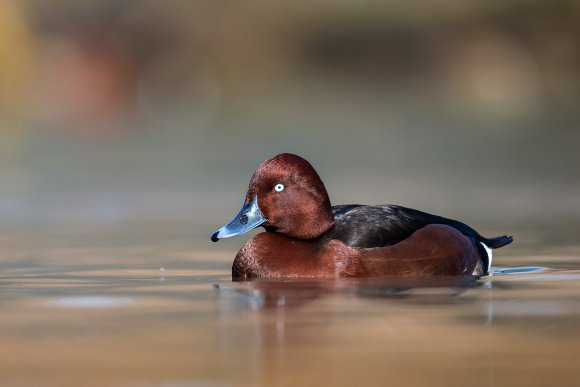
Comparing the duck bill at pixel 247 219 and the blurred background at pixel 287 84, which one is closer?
the duck bill at pixel 247 219

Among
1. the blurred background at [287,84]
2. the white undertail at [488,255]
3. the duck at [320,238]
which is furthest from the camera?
the blurred background at [287,84]

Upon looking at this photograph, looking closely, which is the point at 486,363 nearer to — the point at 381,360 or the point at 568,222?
the point at 381,360

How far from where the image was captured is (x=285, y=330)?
6703mm

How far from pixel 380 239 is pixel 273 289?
0.97 meters

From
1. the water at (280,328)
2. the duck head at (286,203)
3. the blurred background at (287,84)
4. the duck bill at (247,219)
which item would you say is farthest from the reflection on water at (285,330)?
the blurred background at (287,84)

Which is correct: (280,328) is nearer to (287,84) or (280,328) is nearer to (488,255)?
(488,255)

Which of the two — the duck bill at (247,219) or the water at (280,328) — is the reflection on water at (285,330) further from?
the duck bill at (247,219)

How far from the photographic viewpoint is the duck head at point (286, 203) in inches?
357

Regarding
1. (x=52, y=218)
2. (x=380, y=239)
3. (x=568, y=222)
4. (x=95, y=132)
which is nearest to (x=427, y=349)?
(x=380, y=239)

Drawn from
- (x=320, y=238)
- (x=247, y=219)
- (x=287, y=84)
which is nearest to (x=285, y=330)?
(x=320, y=238)

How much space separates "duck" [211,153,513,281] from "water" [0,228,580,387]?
208 mm

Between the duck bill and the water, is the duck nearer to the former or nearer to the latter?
the duck bill

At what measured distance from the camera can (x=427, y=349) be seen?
6.19 meters

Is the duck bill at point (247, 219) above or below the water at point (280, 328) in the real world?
above
